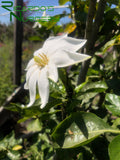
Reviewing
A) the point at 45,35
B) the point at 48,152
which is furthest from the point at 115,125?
the point at 45,35

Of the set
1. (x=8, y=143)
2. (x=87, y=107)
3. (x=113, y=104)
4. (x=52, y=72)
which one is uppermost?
(x=52, y=72)

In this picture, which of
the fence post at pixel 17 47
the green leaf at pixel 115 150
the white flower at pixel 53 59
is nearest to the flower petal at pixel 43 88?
the white flower at pixel 53 59

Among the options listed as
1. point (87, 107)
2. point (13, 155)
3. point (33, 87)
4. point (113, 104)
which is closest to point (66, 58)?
point (33, 87)

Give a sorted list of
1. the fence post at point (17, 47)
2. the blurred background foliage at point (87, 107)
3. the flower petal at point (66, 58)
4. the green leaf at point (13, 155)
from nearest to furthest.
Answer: the flower petal at point (66, 58) < the blurred background foliage at point (87, 107) < the green leaf at point (13, 155) < the fence post at point (17, 47)

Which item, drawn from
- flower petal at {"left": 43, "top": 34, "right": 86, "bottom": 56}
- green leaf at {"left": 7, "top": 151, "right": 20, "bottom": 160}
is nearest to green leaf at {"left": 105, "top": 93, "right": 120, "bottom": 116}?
flower petal at {"left": 43, "top": 34, "right": 86, "bottom": 56}

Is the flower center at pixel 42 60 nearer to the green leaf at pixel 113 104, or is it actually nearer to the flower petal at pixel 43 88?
the flower petal at pixel 43 88

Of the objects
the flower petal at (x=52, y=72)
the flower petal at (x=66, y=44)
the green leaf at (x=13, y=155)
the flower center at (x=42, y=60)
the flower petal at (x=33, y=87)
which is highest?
the flower petal at (x=66, y=44)

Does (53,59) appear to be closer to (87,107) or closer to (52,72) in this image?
(52,72)
